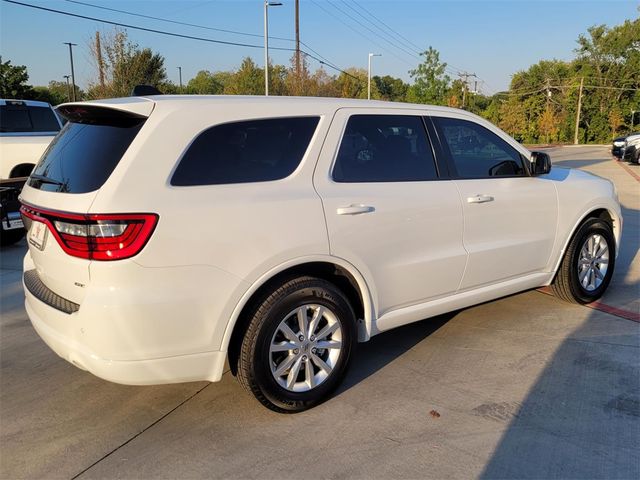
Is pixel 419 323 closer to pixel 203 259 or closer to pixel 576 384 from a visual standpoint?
pixel 576 384

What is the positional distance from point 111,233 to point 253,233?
0.70m

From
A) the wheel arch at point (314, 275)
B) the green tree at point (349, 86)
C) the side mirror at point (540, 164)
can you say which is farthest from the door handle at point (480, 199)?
the green tree at point (349, 86)

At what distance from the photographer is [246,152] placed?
297cm

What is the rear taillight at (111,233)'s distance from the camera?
8.23 feet

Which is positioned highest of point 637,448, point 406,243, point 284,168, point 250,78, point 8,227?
point 250,78

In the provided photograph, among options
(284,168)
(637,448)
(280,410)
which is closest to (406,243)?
(284,168)

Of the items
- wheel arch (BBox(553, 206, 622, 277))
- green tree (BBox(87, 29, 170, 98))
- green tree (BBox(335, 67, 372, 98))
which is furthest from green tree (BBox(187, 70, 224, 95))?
wheel arch (BBox(553, 206, 622, 277))

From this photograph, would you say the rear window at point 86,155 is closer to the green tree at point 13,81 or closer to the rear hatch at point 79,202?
the rear hatch at point 79,202

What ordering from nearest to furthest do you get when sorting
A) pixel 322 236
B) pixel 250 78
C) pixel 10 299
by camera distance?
pixel 322 236, pixel 10 299, pixel 250 78

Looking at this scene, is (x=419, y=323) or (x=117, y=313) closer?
(x=117, y=313)

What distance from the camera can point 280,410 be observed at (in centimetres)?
315

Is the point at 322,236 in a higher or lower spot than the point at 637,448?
higher

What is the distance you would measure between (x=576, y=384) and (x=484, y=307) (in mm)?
1513

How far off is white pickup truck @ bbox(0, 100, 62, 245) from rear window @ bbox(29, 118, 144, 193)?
4664 mm
